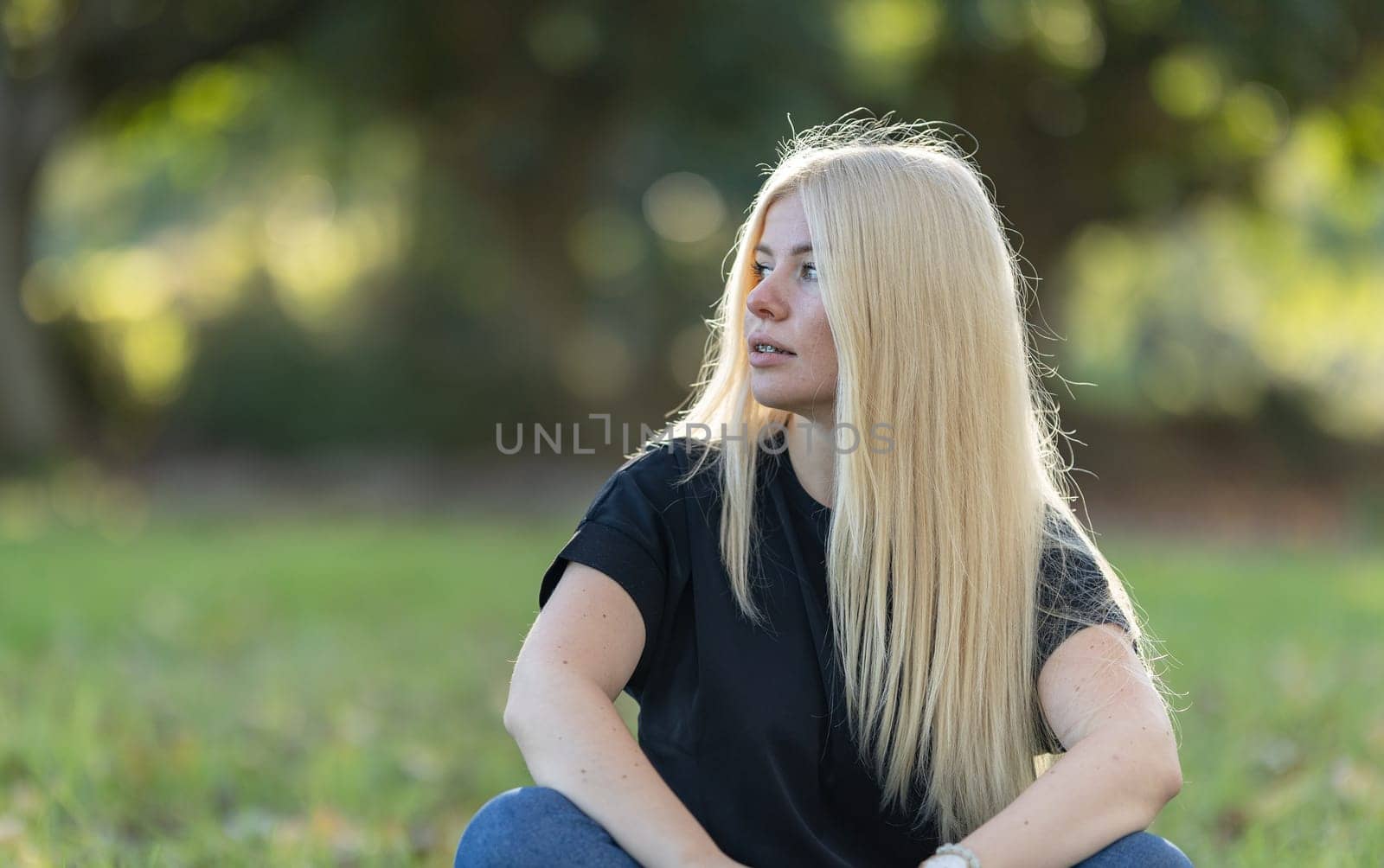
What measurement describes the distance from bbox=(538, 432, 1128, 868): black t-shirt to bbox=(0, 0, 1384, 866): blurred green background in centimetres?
164

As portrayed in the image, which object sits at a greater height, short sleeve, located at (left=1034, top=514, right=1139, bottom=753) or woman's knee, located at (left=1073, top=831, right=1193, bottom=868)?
short sleeve, located at (left=1034, top=514, right=1139, bottom=753)

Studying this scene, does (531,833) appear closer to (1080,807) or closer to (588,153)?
(1080,807)

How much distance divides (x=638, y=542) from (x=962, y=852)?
715 millimetres

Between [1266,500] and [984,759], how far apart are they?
1458 cm

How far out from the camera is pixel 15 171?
12.2 metres

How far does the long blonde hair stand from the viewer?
Result: 2334 mm

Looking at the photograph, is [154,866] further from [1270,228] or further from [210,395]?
[1270,228]

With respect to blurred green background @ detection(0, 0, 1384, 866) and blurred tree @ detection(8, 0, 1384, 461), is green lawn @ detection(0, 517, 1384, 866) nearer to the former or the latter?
blurred green background @ detection(0, 0, 1384, 866)

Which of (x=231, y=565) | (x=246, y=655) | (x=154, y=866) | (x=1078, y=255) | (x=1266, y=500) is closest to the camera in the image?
(x=154, y=866)

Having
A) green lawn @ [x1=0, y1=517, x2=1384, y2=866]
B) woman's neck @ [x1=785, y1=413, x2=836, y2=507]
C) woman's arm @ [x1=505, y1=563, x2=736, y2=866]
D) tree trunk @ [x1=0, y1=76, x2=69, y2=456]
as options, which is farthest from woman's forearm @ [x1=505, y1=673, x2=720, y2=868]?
tree trunk @ [x1=0, y1=76, x2=69, y2=456]

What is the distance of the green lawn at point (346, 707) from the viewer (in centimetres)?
334

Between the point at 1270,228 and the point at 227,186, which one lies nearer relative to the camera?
the point at 1270,228

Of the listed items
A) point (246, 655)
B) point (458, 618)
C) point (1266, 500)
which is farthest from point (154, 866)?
point (1266, 500)

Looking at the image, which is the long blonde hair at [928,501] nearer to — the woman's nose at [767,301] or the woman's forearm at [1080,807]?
the woman's nose at [767,301]
